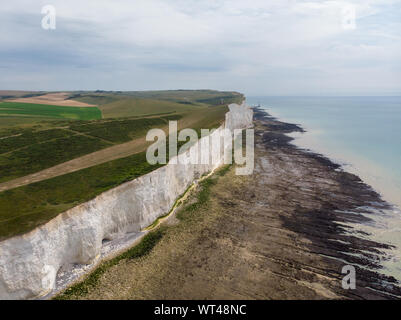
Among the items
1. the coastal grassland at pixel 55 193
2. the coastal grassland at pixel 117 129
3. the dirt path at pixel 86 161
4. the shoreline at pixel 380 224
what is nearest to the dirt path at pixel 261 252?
the shoreline at pixel 380 224

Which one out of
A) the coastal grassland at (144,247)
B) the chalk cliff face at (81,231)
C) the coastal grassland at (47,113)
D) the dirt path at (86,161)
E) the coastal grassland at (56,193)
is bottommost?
the coastal grassland at (144,247)

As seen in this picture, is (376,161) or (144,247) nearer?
(144,247)

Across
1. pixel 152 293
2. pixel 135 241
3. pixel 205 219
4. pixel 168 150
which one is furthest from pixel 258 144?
pixel 152 293

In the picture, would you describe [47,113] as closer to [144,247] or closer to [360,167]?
[144,247]

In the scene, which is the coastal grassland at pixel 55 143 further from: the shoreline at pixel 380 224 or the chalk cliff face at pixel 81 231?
the shoreline at pixel 380 224

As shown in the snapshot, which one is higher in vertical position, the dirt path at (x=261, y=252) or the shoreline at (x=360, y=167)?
the shoreline at (x=360, y=167)

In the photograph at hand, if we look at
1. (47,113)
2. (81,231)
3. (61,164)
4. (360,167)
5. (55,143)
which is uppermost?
(47,113)

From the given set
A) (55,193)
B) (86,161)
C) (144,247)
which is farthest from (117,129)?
(144,247)
